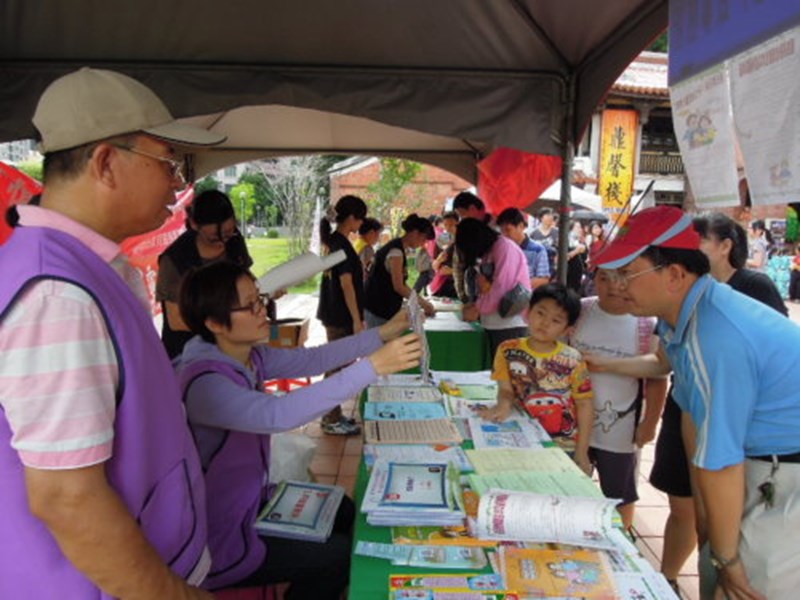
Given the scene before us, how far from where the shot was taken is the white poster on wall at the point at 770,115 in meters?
1.04

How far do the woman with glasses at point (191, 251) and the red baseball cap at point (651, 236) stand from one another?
6.17 feet

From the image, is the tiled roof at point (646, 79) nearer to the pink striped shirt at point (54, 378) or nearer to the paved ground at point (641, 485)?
the paved ground at point (641, 485)

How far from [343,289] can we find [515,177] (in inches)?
66.1

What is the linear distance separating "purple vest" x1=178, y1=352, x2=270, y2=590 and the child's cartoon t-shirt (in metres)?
1.07

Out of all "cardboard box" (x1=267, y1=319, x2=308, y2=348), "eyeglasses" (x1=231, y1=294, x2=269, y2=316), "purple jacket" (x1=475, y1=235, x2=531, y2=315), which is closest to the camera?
"eyeglasses" (x1=231, y1=294, x2=269, y2=316)

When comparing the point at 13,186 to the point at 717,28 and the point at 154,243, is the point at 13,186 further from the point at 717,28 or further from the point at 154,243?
the point at 717,28

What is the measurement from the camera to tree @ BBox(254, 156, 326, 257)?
16594 mm

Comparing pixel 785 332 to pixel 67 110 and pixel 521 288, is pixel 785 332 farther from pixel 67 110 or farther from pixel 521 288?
pixel 521 288

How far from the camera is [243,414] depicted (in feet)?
4.65

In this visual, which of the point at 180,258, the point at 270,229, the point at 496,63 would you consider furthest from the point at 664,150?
the point at 270,229

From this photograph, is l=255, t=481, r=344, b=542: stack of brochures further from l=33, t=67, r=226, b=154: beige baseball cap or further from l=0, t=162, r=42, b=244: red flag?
l=0, t=162, r=42, b=244: red flag

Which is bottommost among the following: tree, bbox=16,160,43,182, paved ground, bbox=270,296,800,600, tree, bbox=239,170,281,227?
paved ground, bbox=270,296,800,600

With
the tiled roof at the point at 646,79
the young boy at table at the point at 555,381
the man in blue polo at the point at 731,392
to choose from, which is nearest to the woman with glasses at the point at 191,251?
the young boy at table at the point at 555,381

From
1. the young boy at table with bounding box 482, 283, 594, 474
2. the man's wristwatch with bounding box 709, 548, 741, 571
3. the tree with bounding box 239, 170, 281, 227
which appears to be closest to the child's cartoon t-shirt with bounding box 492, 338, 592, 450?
the young boy at table with bounding box 482, 283, 594, 474
